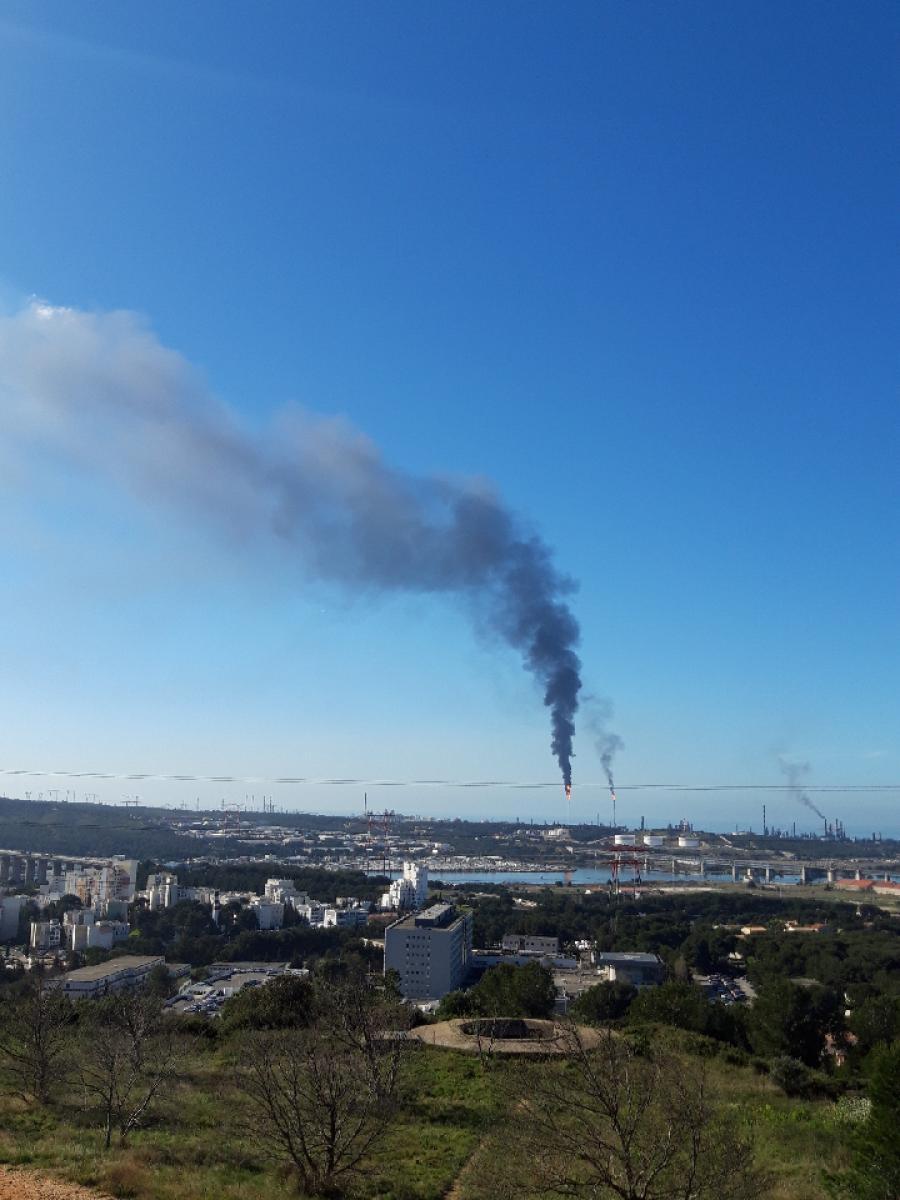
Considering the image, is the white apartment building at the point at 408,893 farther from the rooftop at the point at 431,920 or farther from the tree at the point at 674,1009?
the tree at the point at 674,1009

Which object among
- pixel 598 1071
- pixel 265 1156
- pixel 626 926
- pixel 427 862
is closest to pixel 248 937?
pixel 626 926

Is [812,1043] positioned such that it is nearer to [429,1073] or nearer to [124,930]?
[429,1073]

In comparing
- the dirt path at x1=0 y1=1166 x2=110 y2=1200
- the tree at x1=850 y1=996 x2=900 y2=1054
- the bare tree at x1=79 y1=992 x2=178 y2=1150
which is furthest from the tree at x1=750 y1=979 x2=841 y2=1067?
the dirt path at x1=0 y1=1166 x2=110 y2=1200

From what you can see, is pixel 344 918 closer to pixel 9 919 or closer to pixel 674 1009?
pixel 9 919

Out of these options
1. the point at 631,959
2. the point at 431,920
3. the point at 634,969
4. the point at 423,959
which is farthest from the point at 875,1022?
the point at 431,920

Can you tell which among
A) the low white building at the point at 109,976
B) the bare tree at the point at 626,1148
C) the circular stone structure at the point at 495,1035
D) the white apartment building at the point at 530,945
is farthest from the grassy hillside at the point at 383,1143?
the white apartment building at the point at 530,945

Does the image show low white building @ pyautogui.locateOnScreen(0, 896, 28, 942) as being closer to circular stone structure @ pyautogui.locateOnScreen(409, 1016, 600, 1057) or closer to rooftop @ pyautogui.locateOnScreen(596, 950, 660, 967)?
rooftop @ pyautogui.locateOnScreen(596, 950, 660, 967)
